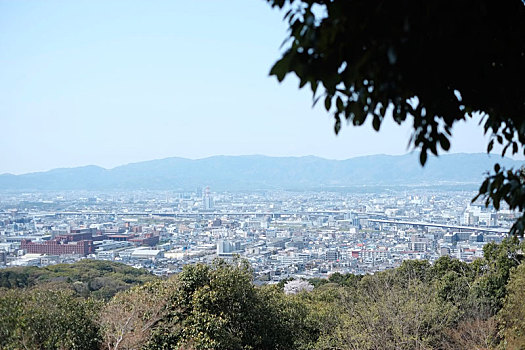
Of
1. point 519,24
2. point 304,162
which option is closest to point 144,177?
point 304,162

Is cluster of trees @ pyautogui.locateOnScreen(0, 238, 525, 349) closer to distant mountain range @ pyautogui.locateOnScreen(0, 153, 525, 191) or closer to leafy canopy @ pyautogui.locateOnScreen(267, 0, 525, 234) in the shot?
leafy canopy @ pyautogui.locateOnScreen(267, 0, 525, 234)

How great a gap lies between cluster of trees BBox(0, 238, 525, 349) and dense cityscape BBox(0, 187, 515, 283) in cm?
940

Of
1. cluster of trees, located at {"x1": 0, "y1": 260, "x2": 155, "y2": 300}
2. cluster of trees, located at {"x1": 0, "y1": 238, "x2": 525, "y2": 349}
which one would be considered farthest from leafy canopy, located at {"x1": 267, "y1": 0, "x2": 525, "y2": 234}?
cluster of trees, located at {"x1": 0, "y1": 260, "x2": 155, "y2": 300}

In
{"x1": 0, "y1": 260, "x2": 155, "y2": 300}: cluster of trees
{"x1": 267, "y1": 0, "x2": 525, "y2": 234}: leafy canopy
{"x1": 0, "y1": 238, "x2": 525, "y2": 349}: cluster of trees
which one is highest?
{"x1": 267, "y1": 0, "x2": 525, "y2": 234}: leafy canopy

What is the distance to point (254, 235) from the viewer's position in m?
58.3

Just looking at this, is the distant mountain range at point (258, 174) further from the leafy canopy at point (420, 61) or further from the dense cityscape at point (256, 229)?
the leafy canopy at point (420, 61)

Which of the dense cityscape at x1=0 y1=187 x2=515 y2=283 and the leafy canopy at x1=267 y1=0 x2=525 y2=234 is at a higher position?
the leafy canopy at x1=267 y1=0 x2=525 y2=234

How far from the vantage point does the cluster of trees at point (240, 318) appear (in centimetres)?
793

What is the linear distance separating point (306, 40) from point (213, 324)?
7.64 metres

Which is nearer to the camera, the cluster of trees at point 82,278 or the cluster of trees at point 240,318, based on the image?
the cluster of trees at point 240,318

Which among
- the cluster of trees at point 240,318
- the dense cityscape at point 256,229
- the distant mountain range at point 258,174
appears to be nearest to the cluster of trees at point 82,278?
the dense cityscape at point 256,229

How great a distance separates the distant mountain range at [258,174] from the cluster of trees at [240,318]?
8055 centimetres

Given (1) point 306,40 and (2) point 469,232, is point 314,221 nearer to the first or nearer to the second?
(2) point 469,232

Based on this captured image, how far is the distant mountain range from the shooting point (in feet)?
313
